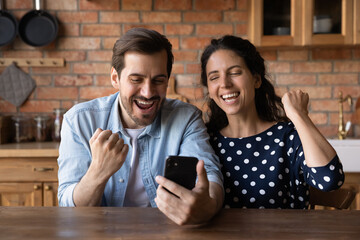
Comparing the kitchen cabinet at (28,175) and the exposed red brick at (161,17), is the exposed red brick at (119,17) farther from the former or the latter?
the kitchen cabinet at (28,175)

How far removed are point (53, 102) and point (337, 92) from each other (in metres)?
2.11

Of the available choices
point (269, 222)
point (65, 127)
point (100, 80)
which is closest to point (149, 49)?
point (65, 127)

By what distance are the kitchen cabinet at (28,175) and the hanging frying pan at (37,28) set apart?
0.86 meters

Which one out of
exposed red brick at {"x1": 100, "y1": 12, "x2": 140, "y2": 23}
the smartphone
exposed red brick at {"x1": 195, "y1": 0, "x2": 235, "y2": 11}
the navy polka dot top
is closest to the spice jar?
exposed red brick at {"x1": 100, "y1": 12, "x2": 140, "y2": 23}

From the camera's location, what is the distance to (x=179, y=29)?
9.22 ft

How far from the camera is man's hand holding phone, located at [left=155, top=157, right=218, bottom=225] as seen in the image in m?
0.94

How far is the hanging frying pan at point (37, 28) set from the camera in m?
2.76

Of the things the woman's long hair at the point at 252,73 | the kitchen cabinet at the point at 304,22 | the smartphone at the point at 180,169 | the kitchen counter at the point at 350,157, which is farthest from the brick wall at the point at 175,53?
the smartphone at the point at 180,169

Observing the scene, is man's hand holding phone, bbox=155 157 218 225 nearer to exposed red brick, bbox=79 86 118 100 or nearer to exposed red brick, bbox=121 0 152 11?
exposed red brick, bbox=79 86 118 100

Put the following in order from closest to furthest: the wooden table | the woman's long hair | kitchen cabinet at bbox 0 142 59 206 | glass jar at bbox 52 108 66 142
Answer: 1. the wooden table
2. the woman's long hair
3. kitchen cabinet at bbox 0 142 59 206
4. glass jar at bbox 52 108 66 142

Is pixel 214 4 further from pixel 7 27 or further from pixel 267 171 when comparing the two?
pixel 267 171

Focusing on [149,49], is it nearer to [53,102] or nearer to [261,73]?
[261,73]

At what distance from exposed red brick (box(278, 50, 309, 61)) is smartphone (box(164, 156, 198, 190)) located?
2.05 meters

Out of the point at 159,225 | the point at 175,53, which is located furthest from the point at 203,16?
the point at 159,225
